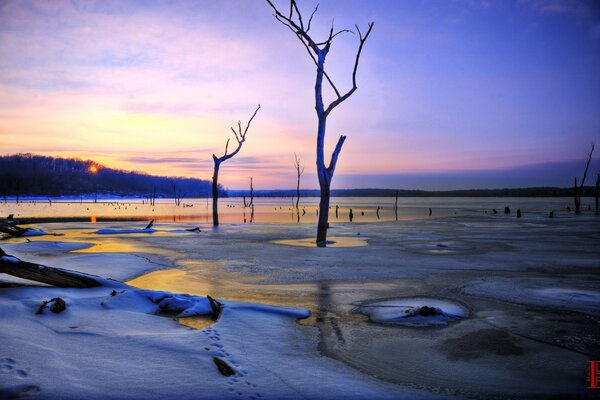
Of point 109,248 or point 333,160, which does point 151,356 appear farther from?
point 333,160

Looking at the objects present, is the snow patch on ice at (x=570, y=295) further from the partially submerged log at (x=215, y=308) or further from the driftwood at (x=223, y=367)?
the driftwood at (x=223, y=367)

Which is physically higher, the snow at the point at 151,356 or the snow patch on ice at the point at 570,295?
the snow at the point at 151,356

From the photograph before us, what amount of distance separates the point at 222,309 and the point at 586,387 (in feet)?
12.8

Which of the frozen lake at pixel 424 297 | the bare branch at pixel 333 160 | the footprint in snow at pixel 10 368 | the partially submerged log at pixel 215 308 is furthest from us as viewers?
the bare branch at pixel 333 160

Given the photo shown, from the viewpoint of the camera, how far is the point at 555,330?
4.74m

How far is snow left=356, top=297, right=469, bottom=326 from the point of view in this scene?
16.9 ft

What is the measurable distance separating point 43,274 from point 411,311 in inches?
202

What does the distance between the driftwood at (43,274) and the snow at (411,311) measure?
4042 millimetres

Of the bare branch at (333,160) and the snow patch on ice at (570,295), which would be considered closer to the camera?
the snow patch on ice at (570,295)

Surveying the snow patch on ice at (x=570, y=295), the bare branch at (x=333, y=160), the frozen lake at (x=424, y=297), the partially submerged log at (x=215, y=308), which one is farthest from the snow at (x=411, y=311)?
the bare branch at (x=333, y=160)

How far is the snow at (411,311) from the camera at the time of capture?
515cm

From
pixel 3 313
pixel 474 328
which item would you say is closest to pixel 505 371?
pixel 474 328

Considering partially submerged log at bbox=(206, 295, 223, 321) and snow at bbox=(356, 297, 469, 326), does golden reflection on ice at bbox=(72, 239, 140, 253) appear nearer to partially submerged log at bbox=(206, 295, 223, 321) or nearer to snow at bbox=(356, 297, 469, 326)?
partially submerged log at bbox=(206, 295, 223, 321)

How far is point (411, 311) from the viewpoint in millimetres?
5402
